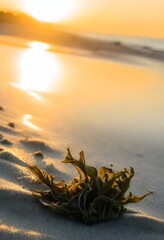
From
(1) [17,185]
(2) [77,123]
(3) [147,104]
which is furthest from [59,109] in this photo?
(1) [17,185]

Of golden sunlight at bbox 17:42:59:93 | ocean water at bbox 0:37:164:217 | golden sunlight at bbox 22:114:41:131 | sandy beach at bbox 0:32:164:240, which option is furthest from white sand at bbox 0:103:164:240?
golden sunlight at bbox 17:42:59:93

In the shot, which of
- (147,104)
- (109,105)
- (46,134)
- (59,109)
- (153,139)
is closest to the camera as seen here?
(46,134)

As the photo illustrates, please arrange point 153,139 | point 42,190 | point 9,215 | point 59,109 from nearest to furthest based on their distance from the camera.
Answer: point 9,215, point 42,190, point 153,139, point 59,109

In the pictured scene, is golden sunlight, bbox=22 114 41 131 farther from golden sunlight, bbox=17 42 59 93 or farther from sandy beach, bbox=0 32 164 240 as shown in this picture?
golden sunlight, bbox=17 42 59 93

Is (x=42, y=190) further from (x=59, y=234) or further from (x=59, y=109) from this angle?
(x=59, y=109)

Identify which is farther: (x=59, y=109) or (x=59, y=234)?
(x=59, y=109)

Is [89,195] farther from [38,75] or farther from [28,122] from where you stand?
[38,75]

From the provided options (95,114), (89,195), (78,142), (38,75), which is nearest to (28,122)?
(78,142)
